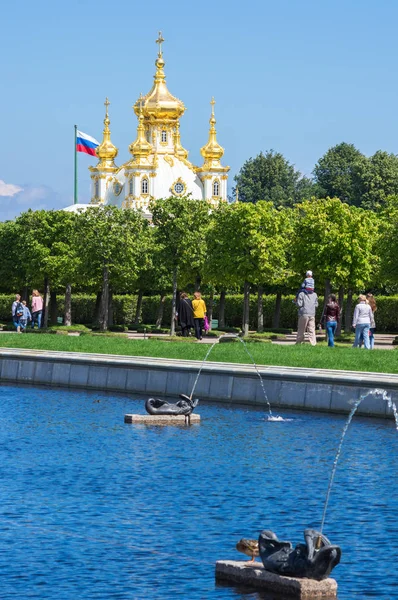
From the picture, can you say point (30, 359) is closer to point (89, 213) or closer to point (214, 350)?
point (214, 350)

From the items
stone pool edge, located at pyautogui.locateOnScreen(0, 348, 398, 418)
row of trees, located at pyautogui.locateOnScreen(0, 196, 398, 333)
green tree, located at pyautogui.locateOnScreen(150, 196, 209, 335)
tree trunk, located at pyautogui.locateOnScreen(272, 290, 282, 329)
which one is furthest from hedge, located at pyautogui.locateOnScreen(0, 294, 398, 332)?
stone pool edge, located at pyautogui.locateOnScreen(0, 348, 398, 418)

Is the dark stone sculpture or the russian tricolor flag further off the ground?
the russian tricolor flag

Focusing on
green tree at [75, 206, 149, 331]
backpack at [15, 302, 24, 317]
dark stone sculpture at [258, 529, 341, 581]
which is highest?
green tree at [75, 206, 149, 331]

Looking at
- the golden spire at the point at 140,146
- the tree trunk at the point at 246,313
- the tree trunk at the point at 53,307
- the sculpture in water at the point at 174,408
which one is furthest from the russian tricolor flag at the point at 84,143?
the sculpture in water at the point at 174,408

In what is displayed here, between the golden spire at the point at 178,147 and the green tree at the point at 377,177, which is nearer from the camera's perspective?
the green tree at the point at 377,177

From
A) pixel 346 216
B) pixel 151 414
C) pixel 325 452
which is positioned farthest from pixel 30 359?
pixel 346 216

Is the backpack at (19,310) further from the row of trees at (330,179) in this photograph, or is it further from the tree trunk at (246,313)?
the row of trees at (330,179)

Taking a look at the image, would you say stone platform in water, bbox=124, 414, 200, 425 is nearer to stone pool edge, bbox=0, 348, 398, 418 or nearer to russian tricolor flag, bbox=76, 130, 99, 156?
stone pool edge, bbox=0, 348, 398, 418

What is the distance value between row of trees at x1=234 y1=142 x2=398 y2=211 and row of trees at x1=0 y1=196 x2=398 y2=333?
42.7 meters

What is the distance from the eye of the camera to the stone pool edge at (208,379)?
19.0m

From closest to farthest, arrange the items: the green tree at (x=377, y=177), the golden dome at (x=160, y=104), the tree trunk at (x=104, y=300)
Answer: the tree trunk at (x=104, y=300)
the green tree at (x=377, y=177)
the golden dome at (x=160, y=104)

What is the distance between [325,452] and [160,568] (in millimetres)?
6095

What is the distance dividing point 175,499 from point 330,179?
106 meters

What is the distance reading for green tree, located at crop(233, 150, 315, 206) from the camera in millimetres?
123812
